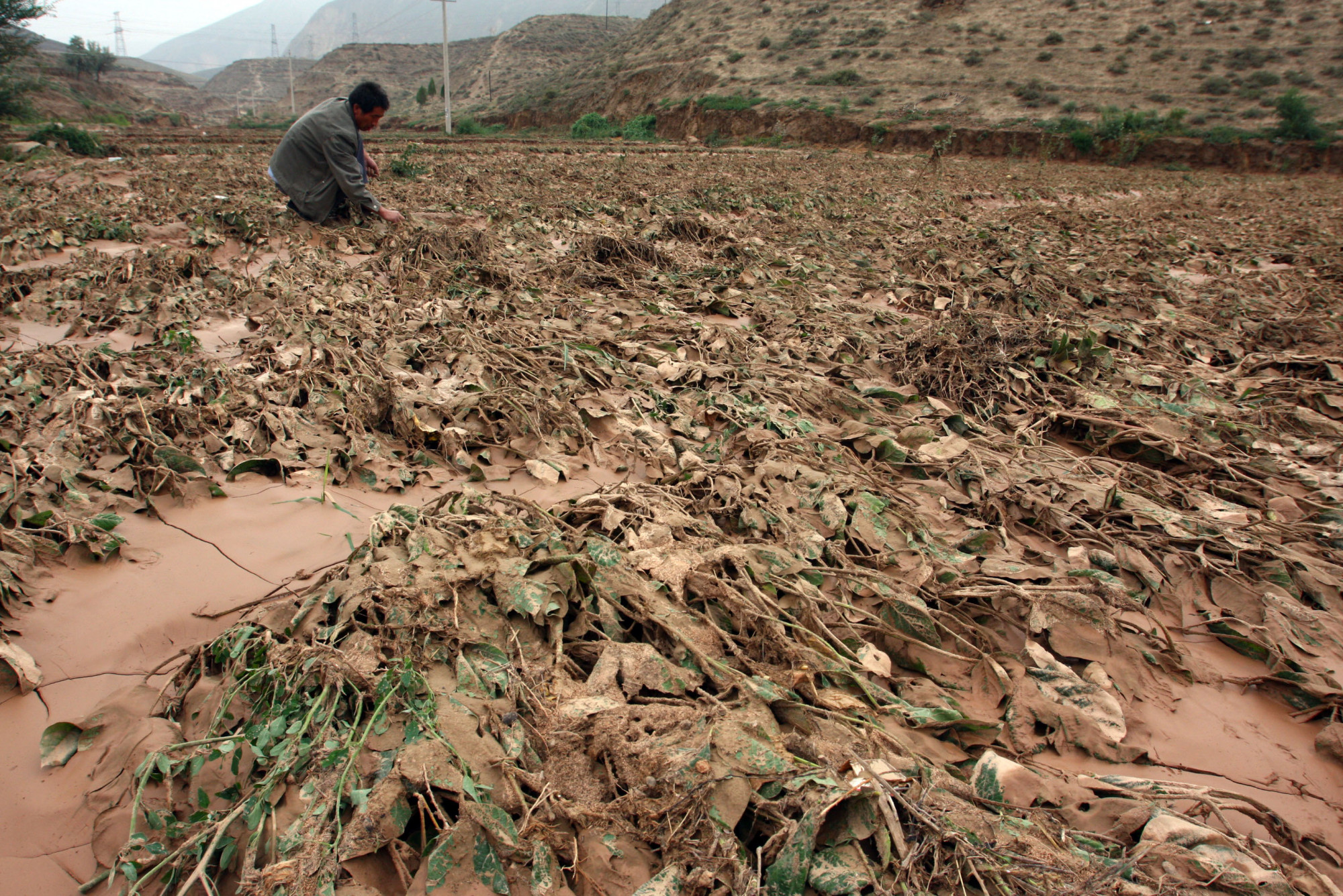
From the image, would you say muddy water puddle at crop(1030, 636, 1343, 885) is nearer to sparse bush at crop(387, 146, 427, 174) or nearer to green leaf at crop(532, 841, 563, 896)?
green leaf at crop(532, 841, 563, 896)

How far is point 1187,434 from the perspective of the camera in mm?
2910

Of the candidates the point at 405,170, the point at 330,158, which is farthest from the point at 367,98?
the point at 405,170

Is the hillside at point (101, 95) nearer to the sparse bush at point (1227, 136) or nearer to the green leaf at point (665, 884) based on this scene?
the green leaf at point (665, 884)

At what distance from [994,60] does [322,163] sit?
3048cm

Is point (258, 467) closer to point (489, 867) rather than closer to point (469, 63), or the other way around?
point (489, 867)

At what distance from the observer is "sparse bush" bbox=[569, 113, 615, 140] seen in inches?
1155

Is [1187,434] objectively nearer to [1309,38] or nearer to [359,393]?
[359,393]

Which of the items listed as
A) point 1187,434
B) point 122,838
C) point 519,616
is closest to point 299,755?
point 122,838

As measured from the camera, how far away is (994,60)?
2741 cm

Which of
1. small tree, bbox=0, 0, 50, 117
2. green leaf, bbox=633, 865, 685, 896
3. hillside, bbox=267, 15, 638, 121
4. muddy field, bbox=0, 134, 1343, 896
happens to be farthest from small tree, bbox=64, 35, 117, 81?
green leaf, bbox=633, 865, 685, 896

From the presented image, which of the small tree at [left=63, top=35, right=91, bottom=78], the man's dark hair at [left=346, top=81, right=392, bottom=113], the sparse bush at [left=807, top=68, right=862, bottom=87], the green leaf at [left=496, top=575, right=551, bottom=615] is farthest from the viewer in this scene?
the small tree at [left=63, top=35, right=91, bottom=78]

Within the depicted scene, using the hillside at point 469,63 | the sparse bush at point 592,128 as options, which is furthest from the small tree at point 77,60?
the sparse bush at point 592,128

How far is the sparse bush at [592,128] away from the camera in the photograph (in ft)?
96.3

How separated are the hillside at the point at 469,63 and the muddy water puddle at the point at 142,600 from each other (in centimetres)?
4608
